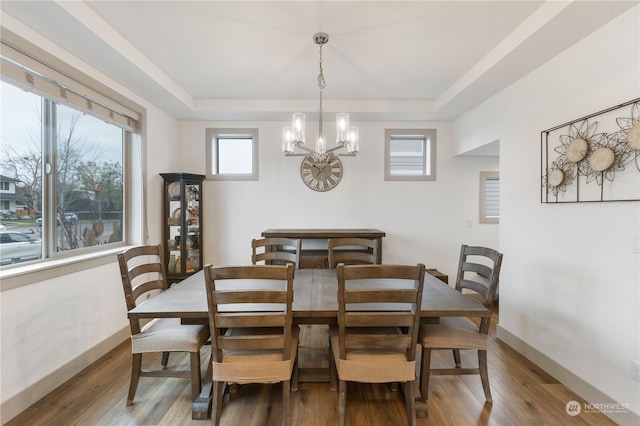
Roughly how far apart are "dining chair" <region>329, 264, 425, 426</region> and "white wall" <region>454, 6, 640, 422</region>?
4.55 ft

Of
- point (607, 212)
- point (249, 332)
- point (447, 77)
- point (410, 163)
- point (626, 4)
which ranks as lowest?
point (249, 332)

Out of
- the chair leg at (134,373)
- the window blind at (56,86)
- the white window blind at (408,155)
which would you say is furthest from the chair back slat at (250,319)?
the white window blind at (408,155)

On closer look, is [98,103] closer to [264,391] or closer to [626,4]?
[264,391]

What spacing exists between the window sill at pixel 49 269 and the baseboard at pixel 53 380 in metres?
0.72

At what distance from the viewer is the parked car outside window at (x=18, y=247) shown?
1.88 metres

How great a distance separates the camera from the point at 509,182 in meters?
2.79

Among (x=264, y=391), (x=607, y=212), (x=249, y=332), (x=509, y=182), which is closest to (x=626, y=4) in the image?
(x=607, y=212)

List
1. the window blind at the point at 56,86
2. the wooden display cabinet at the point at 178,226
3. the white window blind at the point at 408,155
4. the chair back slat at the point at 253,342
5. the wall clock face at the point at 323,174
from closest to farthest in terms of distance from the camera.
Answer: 1. the chair back slat at the point at 253,342
2. the window blind at the point at 56,86
3. the wooden display cabinet at the point at 178,226
4. the wall clock face at the point at 323,174
5. the white window blind at the point at 408,155

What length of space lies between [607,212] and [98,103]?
4.21m

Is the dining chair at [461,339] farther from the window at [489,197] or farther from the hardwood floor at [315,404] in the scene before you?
the window at [489,197]

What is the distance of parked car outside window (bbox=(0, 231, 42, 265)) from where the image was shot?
1880 millimetres

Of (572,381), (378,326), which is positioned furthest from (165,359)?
(572,381)

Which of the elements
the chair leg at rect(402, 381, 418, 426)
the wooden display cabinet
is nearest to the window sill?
the wooden display cabinet

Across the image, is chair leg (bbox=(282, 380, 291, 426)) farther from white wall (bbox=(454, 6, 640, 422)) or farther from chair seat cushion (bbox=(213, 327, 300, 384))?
white wall (bbox=(454, 6, 640, 422))
